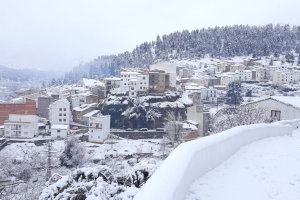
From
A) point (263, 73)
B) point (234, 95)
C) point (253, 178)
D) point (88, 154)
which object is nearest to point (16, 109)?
point (88, 154)

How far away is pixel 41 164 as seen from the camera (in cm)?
3947

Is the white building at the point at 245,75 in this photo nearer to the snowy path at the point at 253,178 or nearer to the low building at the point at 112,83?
the low building at the point at 112,83

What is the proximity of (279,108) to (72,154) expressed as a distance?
1902 centimetres

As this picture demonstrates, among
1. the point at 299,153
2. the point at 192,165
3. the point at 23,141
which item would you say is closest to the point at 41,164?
the point at 23,141

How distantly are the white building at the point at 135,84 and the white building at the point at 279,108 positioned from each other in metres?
25.8

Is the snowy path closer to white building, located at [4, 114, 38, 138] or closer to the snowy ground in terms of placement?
the snowy ground

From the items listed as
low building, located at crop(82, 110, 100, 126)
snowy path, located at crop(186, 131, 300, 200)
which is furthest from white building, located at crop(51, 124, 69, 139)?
snowy path, located at crop(186, 131, 300, 200)

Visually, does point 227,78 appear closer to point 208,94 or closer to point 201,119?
point 208,94

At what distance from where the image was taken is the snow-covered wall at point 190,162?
4.19 m

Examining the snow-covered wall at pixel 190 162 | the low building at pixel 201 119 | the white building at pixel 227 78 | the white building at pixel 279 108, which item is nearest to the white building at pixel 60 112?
the low building at pixel 201 119

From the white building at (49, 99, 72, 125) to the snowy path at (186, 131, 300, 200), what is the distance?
43257 millimetres

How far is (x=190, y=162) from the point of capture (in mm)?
5785

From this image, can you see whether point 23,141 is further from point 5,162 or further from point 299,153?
point 299,153

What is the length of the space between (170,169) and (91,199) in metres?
2.08
